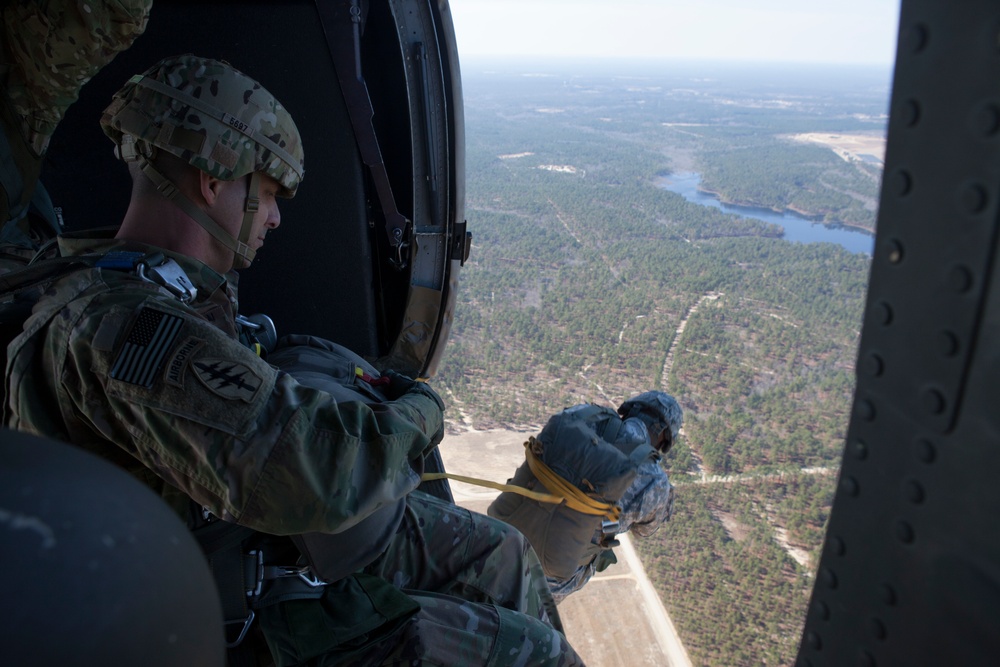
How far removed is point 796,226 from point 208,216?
1614 inches

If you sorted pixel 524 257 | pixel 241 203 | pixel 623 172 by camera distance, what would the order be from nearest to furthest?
pixel 241 203, pixel 524 257, pixel 623 172

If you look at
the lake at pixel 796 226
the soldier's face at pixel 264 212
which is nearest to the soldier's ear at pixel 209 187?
the soldier's face at pixel 264 212

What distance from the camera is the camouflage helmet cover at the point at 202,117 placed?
1.61 m

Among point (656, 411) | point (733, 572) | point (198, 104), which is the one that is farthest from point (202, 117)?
point (733, 572)

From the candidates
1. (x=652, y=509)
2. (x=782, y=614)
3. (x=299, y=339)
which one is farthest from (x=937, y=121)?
(x=782, y=614)

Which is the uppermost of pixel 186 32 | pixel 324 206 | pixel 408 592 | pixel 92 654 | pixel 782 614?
pixel 186 32

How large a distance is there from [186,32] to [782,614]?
1833cm

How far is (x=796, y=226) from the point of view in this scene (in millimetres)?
38969

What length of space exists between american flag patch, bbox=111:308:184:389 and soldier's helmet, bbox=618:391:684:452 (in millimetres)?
2124

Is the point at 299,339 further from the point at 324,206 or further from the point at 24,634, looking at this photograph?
the point at 24,634

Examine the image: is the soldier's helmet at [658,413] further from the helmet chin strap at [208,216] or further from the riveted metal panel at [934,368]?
the riveted metal panel at [934,368]

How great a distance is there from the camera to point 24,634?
1.79 feet

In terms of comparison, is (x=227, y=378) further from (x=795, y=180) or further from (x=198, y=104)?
(x=795, y=180)

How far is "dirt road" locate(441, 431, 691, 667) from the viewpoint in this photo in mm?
10320
